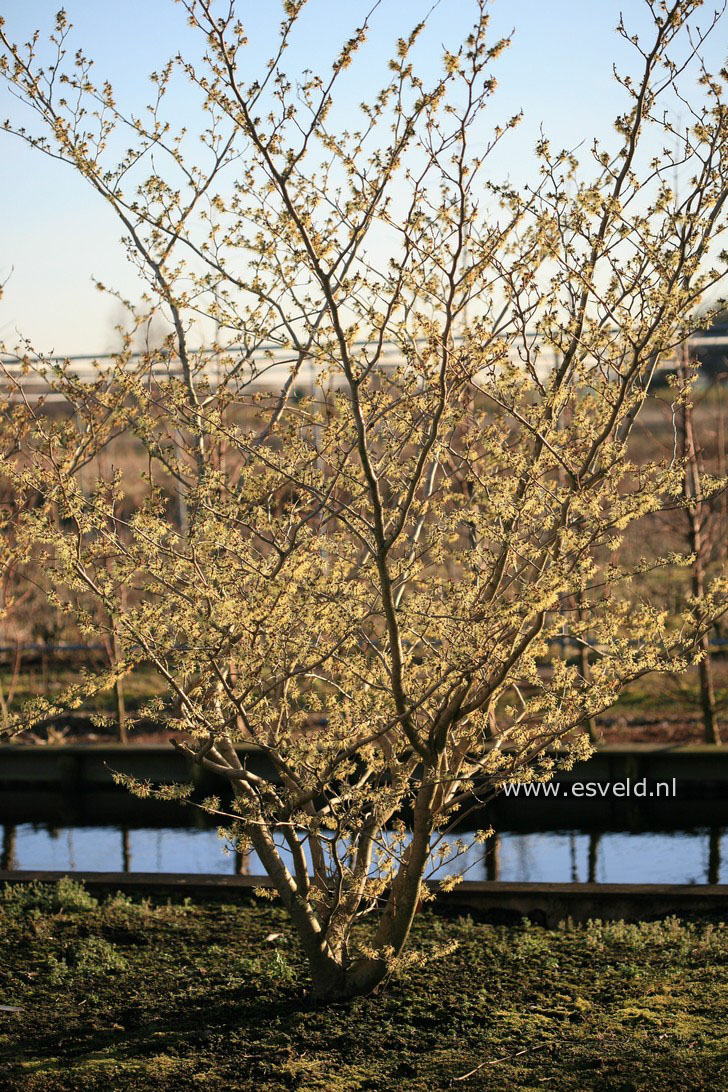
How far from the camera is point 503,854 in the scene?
850 cm

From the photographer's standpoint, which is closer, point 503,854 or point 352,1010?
point 352,1010

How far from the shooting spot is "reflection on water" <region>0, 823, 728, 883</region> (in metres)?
8.02

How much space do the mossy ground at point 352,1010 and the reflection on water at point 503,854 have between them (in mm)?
2306

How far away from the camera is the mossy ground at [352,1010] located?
3895mm

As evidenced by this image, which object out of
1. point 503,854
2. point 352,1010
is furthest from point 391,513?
point 503,854

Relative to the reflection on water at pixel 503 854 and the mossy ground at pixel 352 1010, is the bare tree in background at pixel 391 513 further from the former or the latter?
the reflection on water at pixel 503 854

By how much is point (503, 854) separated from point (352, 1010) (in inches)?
164

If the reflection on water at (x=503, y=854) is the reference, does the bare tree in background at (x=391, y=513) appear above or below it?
above

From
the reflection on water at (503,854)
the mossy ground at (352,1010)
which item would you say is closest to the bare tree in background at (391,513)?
the mossy ground at (352,1010)

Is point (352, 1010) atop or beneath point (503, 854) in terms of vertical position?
atop

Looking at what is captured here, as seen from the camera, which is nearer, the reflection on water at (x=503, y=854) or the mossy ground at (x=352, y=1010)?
the mossy ground at (x=352, y=1010)

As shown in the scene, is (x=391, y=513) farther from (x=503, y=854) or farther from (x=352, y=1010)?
(x=503, y=854)

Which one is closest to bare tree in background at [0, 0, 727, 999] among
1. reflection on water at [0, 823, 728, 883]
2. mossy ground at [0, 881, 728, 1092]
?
mossy ground at [0, 881, 728, 1092]

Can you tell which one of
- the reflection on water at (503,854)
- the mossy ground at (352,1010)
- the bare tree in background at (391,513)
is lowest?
the reflection on water at (503,854)
